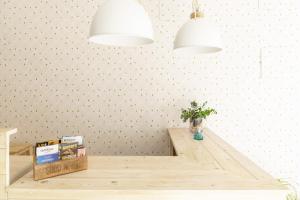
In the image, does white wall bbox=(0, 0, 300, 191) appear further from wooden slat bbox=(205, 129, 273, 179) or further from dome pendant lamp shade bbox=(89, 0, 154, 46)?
dome pendant lamp shade bbox=(89, 0, 154, 46)

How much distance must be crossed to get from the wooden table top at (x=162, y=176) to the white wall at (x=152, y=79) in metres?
1.51

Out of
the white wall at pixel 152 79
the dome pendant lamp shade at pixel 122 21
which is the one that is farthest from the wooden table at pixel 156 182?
the white wall at pixel 152 79

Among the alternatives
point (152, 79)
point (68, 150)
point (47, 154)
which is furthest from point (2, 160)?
point (152, 79)

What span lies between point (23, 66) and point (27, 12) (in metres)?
0.66

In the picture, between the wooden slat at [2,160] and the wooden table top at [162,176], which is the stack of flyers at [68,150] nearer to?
the wooden table top at [162,176]

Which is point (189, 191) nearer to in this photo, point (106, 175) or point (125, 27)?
point (106, 175)

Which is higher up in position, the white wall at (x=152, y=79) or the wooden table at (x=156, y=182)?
the white wall at (x=152, y=79)

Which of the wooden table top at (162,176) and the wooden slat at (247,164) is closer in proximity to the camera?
the wooden table top at (162,176)

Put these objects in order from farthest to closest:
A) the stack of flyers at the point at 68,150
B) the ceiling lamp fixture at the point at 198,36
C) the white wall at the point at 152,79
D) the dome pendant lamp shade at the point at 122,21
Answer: the white wall at the point at 152,79, the ceiling lamp fixture at the point at 198,36, the stack of flyers at the point at 68,150, the dome pendant lamp shade at the point at 122,21

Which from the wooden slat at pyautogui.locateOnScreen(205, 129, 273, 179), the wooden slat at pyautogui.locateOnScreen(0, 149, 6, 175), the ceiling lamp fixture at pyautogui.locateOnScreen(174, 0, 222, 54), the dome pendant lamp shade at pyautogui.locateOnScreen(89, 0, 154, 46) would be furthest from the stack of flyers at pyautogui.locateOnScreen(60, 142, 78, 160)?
the wooden slat at pyautogui.locateOnScreen(205, 129, 273, 179)

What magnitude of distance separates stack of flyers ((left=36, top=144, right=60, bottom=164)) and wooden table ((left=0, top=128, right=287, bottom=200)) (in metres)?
0.10

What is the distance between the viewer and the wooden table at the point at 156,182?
1477 mm

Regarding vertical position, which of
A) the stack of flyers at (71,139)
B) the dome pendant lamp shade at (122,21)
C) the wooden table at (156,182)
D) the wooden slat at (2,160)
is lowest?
the wooden table at (156,182)

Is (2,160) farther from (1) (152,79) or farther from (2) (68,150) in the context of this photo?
(1) (152,79)
